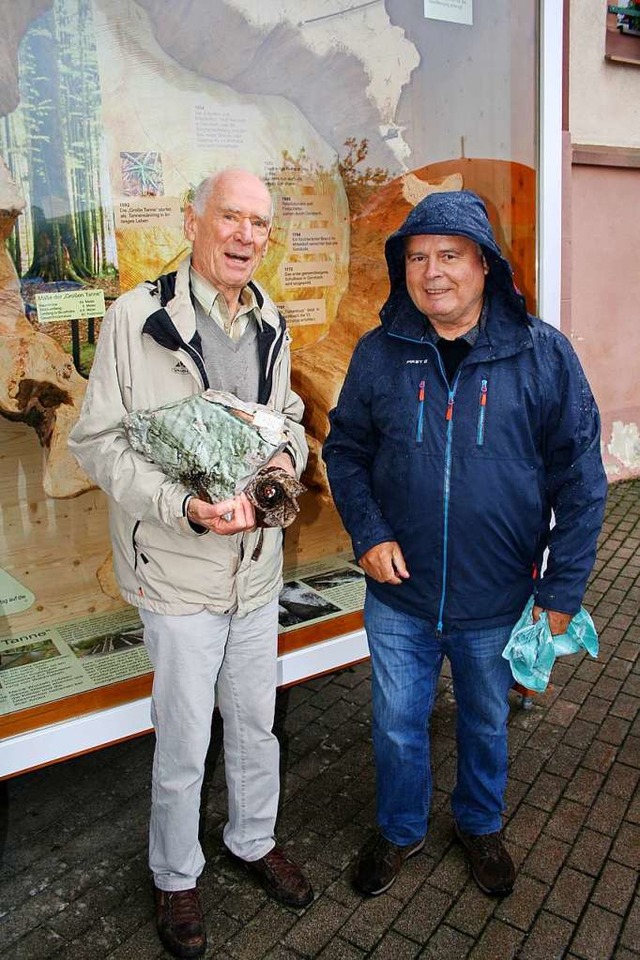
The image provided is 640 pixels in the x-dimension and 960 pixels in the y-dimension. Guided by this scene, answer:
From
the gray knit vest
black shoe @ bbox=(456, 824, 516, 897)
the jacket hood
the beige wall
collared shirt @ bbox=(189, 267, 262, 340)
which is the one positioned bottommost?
black shoe @ bbox=(456, 824, 516, 897)

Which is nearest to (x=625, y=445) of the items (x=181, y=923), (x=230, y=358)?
(x=230, y=358)

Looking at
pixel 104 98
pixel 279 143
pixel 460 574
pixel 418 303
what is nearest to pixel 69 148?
pixel 104 98

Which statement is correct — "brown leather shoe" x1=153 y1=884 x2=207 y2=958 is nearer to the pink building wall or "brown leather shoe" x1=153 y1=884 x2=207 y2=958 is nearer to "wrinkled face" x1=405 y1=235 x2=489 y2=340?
"wrinkled face" x1=405 y1=235 x2=489 y2=340

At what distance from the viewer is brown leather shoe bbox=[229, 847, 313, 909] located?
2539 mm

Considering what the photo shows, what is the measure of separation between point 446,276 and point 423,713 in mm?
1331

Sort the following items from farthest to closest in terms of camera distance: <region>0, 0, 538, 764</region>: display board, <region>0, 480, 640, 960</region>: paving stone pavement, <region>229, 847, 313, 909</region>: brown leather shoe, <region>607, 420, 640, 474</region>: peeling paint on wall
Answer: <region>607, 420, 640, 474</region>: peeling paint on wall, <region>0, 0, 538, 764</region>: display board, <region>229, 847, 313, 909</region>: brown leather shoe, <region>0, 480, 640, 960</region>: paving stone pavement

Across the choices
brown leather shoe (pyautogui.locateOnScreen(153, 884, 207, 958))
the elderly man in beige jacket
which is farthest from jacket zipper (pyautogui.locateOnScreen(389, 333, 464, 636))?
brown leather shoe (pyautogui.locateOnScreen(153, 884, 207, 958))

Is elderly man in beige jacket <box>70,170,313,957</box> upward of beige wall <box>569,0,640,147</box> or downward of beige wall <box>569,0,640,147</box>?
downward

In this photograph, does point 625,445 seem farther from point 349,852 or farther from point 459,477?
point 459,477

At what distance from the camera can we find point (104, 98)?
2.93 meters

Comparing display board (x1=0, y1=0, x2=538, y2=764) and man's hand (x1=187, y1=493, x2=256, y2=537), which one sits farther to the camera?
display board (x1=0, y1=0, x2=538, y2=764)

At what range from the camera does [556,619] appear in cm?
235

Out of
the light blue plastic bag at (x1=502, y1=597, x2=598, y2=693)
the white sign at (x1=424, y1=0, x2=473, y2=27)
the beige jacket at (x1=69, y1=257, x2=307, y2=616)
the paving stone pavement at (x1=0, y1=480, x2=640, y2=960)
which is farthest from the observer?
the white sign at (x1=424, y1=0, x2=473, y2=27)

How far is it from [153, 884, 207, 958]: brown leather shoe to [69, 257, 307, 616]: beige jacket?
0.88 m
